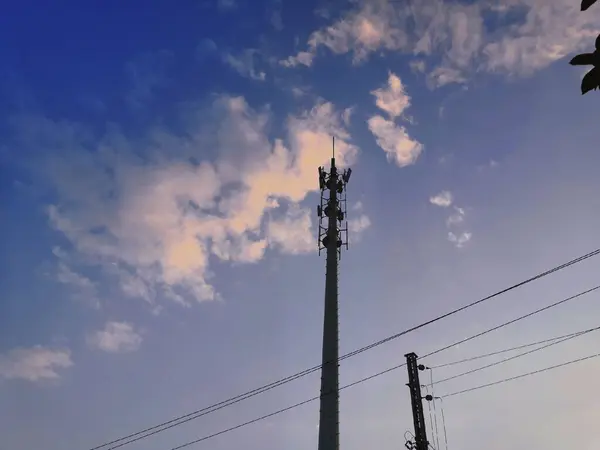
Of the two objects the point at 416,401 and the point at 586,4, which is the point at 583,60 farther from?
the point at 416,401

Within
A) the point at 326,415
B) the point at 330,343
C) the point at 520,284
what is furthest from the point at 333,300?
the point at 520,284

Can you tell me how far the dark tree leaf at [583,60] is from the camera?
3949 mm

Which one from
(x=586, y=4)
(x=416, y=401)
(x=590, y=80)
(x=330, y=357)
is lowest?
(x=590, y=80)

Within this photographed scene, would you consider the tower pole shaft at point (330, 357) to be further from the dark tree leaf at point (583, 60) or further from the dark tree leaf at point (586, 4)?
the dark tree leaf at point (586, 4)

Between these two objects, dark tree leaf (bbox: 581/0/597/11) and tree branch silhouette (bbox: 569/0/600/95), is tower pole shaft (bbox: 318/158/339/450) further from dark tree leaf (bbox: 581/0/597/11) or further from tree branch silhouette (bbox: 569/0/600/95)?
dark tree leaf (bbox: 581/0/597/11)

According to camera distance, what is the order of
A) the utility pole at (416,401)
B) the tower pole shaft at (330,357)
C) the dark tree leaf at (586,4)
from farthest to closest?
the tower pole shaft at (330,357) → the utility pole at (416,401) → the dark tree leaf at (586,4)

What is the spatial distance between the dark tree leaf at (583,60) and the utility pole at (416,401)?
22231mm

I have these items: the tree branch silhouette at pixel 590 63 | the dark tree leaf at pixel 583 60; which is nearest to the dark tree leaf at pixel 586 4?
the tree branch silhouette at pixel 590 63

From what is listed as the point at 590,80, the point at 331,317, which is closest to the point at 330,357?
the point at 331,317

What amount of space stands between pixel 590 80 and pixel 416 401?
2246 cm

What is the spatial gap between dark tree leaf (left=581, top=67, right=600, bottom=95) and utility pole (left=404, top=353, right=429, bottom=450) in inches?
870

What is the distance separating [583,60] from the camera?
3.96 metres

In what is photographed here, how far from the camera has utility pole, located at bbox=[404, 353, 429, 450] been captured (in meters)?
23.0

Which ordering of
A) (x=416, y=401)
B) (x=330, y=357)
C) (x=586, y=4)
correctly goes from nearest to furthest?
(x=586, y=4) < (x=416, y=401) < (x=330, y=357)
